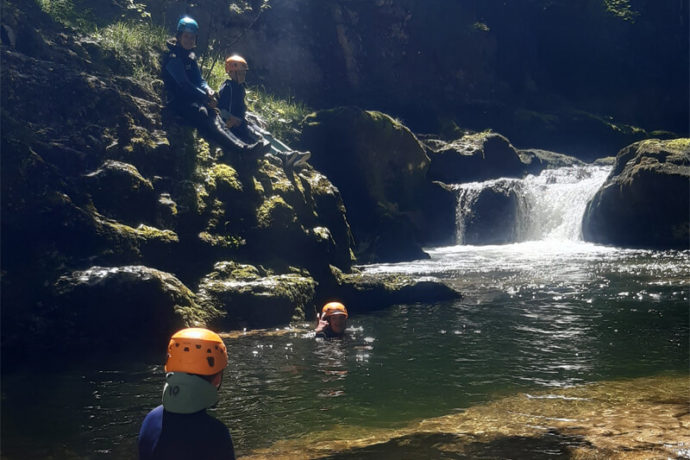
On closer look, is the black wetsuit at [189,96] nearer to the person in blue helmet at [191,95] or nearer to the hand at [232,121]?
the person in blue helmet at [191,95]

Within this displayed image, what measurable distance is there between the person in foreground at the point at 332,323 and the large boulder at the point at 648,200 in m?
14.3

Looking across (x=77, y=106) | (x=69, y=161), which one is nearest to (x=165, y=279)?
(x=69, y=161)

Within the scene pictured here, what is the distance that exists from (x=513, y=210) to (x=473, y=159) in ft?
12.3

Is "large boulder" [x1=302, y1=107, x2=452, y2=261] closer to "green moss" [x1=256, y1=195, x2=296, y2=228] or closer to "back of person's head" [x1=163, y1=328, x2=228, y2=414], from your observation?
"green moss" [x1=256, y1=195, x2=296, y2=228]

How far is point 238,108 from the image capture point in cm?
1295

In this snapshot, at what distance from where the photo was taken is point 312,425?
577 centimetres

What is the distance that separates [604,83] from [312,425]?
41135 millimetres

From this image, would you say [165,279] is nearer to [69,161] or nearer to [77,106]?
[69,161]

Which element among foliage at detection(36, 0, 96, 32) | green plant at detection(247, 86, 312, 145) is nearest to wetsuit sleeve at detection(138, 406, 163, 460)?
foliage at detection(36, 0, 96, 32)

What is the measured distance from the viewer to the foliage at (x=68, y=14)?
12.4 m

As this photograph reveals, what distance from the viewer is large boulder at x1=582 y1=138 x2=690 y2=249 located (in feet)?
65.0

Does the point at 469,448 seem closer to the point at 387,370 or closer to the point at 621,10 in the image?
the point at 387,370

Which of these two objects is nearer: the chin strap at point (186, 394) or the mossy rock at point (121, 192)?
the chin strap at point (186, 394)

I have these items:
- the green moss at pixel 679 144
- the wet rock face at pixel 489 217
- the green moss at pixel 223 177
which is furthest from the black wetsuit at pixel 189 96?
the green moss at pixel 679 144
